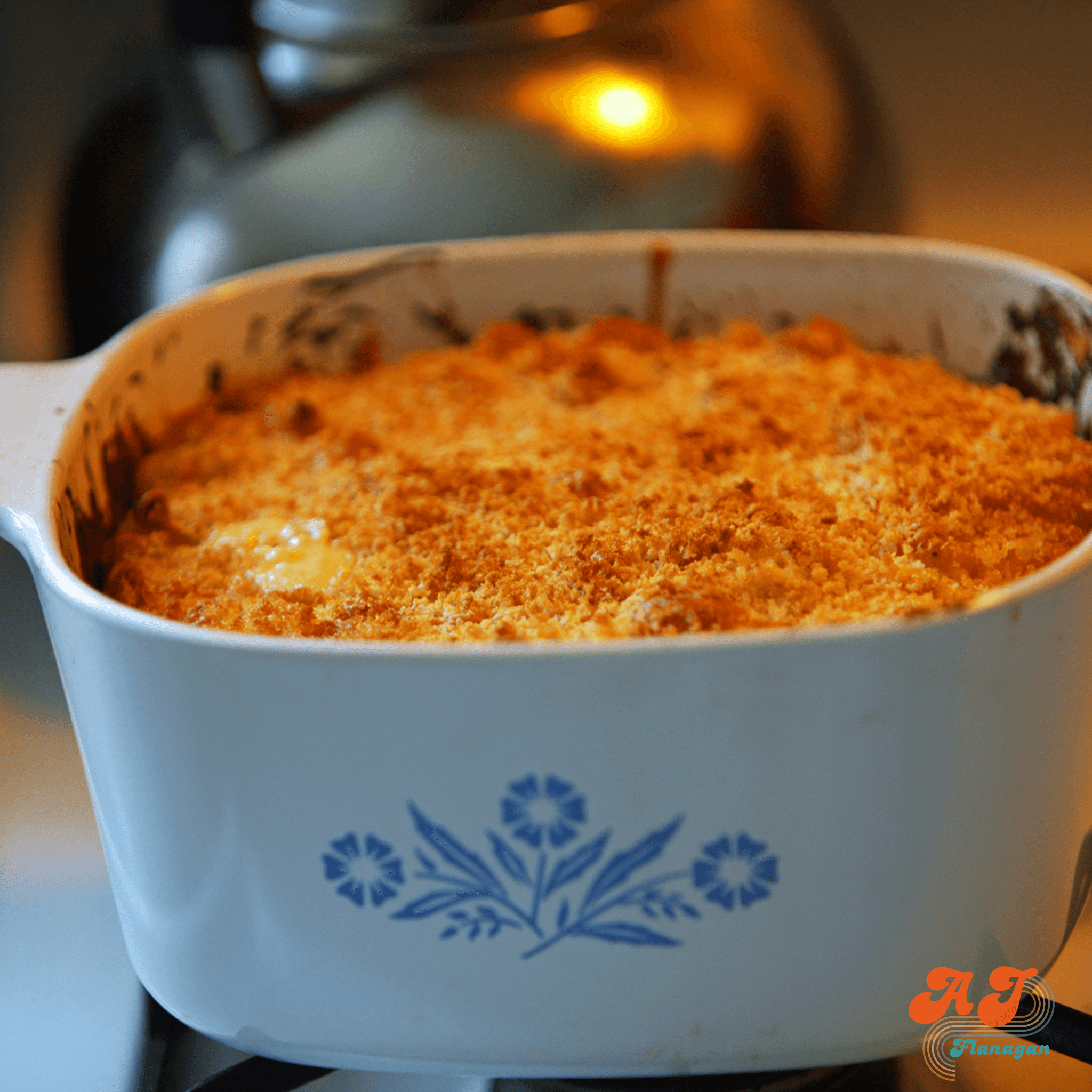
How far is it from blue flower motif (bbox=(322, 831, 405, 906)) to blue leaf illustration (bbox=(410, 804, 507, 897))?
2cm

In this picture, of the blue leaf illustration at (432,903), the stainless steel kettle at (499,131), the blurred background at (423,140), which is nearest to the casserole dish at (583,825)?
the blue leaf illustration at (432,903)

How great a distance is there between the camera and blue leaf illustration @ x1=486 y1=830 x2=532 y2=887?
16.4 inches

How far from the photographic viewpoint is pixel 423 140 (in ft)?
2.93

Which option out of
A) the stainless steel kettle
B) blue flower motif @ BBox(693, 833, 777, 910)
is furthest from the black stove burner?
the stainless steel kettle

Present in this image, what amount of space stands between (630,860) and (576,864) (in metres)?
0.02

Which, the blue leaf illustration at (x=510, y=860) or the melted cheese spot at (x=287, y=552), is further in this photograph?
the melted cheese spot at (x=287, y=552)

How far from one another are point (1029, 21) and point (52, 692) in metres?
1.08

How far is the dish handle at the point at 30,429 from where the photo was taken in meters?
0.52

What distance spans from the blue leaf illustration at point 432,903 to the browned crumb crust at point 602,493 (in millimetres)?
125

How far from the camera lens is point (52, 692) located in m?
0.82

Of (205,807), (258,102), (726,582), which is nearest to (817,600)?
(726,582)

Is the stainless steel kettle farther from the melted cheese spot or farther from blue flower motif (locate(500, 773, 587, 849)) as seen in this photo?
blue flower motif (locate(500, 773, 587, 849))

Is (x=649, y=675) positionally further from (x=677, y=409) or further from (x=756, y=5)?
(x=756, y=5)

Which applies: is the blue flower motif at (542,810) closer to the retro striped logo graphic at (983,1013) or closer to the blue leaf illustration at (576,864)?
the blue leaf illustration at (576,864)
